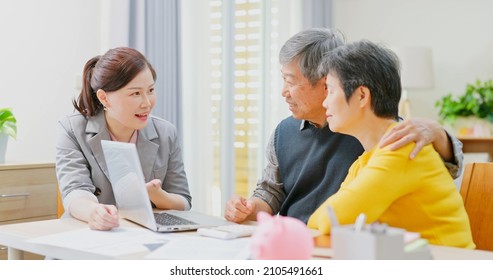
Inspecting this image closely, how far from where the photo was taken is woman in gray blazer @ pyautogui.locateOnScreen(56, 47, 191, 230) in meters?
2.00

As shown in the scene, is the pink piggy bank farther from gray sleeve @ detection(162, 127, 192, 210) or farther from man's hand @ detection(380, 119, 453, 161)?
gray sleeve @ detection(162, 127, 192, 210)

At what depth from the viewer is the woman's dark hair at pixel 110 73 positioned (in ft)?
6.70

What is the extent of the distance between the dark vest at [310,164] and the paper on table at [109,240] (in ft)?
2.01

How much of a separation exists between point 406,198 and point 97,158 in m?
1.04

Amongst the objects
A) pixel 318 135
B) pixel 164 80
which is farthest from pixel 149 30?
pixel 318 135

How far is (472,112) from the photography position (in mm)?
4387

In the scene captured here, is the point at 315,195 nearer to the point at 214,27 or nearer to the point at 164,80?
the point at 164,80

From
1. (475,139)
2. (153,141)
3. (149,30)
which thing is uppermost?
(149,30)

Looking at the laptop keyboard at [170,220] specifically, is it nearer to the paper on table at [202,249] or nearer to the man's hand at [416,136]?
the paper on table at [202,249]

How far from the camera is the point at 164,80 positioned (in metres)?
3.49

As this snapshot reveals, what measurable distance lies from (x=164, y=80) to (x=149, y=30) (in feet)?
0.94

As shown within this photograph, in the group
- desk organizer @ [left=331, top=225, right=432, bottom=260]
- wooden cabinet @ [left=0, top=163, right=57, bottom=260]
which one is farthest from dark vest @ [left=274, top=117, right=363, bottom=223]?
wooden cabinet @ [left=0, top=163, right=57, bottom=260]

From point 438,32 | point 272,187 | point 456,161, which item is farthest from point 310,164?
point 438,32
